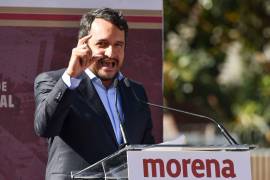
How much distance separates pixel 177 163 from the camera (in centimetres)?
427

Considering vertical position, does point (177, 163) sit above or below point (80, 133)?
below

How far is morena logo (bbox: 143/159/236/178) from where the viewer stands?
4.24m

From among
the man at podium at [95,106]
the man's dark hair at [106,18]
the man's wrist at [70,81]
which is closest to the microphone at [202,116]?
the man at podium at [95,106]

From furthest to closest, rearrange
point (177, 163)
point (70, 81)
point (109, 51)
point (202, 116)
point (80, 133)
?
point (80, 133) → point (109, 51) → point (202, 116) → point (70, 81) → point (177, 163)

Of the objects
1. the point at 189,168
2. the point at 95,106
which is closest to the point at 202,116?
the point at 189,168

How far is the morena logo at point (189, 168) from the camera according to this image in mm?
4242

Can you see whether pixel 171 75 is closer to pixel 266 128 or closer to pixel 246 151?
pixel 266 128

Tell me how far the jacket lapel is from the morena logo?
751mm

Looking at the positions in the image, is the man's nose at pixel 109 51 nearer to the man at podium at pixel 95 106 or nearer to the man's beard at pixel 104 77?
the man at podium at pixel 95 106

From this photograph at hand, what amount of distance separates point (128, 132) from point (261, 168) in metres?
9.32

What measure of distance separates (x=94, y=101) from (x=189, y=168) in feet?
2.94

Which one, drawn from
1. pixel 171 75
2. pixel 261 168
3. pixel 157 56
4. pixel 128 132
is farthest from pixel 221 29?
pixel 128 132

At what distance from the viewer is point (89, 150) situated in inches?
197

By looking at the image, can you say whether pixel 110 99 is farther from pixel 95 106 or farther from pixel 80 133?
pixel 80 133
